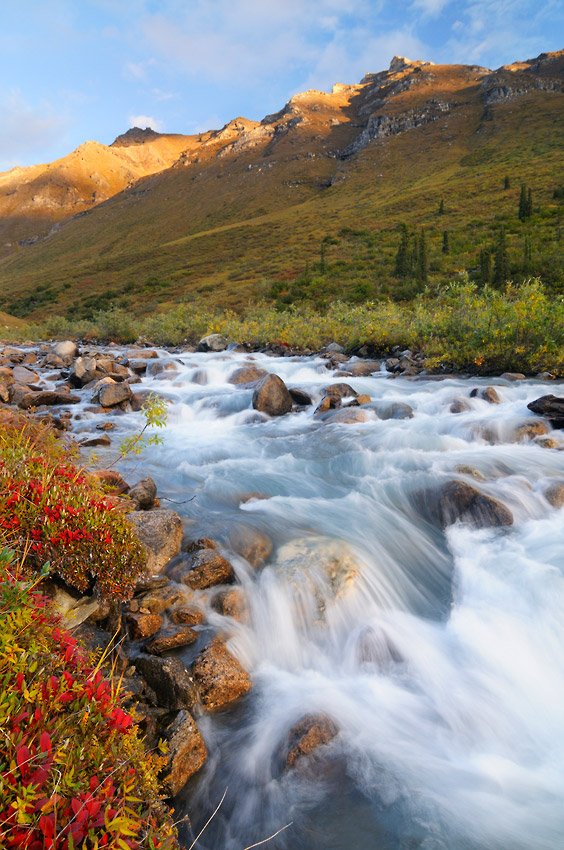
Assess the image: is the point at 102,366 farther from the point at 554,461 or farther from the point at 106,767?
the point at 106,767

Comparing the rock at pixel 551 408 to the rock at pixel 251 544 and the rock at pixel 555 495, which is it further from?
the rock at pixel 251 544

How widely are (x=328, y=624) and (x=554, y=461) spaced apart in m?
5.54

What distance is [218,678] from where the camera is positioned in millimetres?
4191

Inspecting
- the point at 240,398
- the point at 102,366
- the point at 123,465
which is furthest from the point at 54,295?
the point at 123,465

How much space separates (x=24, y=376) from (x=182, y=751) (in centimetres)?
1437

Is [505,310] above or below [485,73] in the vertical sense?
below

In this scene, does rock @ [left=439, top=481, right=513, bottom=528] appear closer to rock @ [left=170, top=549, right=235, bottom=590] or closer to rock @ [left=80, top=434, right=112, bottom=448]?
rock @ [left=170, top=549, right=235, bottom=590]

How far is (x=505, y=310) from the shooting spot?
1380cm

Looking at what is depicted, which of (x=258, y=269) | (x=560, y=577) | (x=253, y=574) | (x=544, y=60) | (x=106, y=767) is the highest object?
(x=544, y=60)

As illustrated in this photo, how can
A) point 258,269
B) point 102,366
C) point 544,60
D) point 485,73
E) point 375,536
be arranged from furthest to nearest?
1. point 485,73
2. point 544,60
3. point 258,269
4. point 102,366
5. point 375,536

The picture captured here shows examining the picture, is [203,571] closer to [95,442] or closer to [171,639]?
[171,639]

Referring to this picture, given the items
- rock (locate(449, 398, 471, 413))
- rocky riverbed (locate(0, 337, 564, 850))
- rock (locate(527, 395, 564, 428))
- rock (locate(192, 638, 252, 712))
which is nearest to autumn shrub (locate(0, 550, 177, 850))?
rocky riverbed (locate(0, 337, 564, 850))

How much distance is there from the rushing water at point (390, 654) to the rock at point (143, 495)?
645 millimetres

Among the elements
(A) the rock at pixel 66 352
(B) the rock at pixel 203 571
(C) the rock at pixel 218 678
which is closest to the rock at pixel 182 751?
(C) the rock at pixel 218 678
